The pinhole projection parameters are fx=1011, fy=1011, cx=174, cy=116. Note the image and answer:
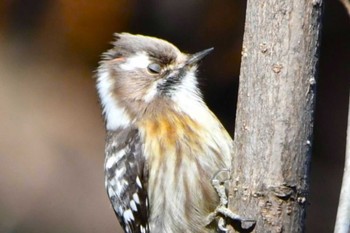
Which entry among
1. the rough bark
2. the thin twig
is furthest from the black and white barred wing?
the thin twig

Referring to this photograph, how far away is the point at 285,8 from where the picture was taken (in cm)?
325

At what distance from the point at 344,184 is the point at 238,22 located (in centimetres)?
459

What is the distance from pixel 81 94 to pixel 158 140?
3.65 metres

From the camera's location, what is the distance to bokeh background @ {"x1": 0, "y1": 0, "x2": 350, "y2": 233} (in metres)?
7.51

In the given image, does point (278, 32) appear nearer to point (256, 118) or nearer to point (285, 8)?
point (285, 8)

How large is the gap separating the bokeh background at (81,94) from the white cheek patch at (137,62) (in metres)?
2.87

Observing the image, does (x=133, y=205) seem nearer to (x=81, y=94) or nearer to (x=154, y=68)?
(x=154, y=68)

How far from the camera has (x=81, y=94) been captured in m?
7.79

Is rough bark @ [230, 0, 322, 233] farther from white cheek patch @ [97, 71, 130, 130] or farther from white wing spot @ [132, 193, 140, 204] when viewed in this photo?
white cheek patch @ [97, 71, 130, 130]

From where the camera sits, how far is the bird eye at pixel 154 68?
449 cm

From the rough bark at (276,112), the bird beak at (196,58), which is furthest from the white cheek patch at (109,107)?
the rough bark at (276,112)

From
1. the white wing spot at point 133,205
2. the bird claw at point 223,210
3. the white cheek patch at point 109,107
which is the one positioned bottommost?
the white wing spot at point 133,205

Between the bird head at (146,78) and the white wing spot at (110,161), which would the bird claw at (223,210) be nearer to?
the bird head at (146,78)

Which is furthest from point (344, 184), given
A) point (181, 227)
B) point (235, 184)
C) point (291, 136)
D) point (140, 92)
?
point (140, 92)
